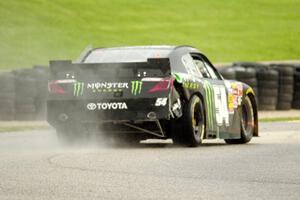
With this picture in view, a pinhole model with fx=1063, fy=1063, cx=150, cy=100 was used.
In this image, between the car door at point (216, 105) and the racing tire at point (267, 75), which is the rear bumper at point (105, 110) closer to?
the car door at point (216, 105)

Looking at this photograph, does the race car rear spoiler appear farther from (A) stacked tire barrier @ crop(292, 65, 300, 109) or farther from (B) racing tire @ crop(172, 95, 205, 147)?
(A) stacked tire barrier @ crop(292, 65, 300, 109)

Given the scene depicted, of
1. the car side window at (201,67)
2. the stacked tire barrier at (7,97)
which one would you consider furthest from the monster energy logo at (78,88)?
the stacked tire barrier at (7,97)

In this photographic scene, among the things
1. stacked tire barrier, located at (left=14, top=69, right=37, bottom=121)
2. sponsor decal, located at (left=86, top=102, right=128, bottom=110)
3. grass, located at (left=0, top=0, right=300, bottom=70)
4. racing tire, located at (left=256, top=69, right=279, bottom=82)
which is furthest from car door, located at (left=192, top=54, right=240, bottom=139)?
grass, located at (left=0, top=0, right=300, bottom=70)

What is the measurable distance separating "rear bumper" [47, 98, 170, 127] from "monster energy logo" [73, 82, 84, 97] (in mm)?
100

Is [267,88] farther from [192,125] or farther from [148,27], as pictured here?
[148,27]

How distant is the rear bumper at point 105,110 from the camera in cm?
1312

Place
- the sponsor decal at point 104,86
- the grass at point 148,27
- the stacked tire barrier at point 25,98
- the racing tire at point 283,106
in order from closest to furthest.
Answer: the sponsor decal at point 104,86, the stacked tire barrier at point 25,98, the racing tire at point 283,106, the grass at point 148,27

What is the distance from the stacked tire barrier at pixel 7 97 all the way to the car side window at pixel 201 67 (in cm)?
893

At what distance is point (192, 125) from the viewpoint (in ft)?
43.8

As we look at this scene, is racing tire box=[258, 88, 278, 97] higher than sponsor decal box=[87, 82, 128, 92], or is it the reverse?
sponsor decal box=[87, 82, 128, 92]

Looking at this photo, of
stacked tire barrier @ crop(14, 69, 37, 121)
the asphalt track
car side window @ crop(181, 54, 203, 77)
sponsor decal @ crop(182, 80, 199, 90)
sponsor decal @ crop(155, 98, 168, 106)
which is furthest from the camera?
stacked tire barrier @ crop(14, 69, 37, 121)

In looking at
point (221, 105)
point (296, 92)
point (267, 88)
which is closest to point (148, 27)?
point (296, 92)

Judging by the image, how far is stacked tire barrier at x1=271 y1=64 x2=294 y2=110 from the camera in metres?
27.8

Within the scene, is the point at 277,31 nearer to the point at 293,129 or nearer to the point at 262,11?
the point at 262,11
